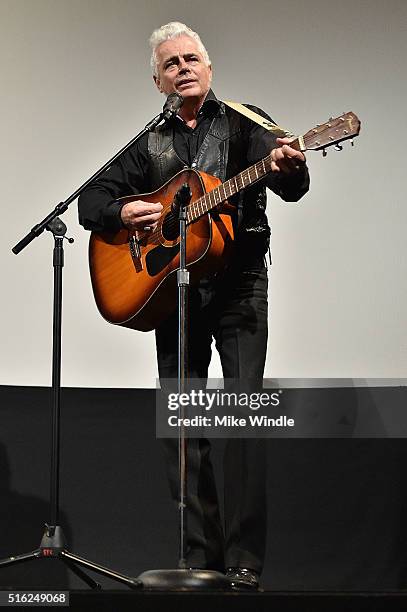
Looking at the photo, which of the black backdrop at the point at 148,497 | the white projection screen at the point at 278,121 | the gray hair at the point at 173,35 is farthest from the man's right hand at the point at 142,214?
the black backdrop at the point at 148,497

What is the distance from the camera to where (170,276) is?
9.69ft

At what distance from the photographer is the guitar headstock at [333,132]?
2572 millimetres

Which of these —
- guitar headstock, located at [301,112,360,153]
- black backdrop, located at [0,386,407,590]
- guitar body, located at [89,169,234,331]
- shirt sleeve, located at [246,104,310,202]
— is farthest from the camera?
black backdrop, located at [0,386,407,590]

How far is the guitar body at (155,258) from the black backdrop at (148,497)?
643 mm

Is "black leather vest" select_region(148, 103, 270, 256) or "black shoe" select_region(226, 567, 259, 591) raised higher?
"black leather vest" select_region(148, 103, 270, 256)

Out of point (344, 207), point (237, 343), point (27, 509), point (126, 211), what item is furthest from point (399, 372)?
point (27, 509)

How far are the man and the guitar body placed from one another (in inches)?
1.8

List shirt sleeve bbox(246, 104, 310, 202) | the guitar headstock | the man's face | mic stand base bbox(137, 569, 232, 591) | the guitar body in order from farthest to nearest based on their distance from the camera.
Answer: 1. the man's face
2. the guitar body
3. shirt sleeve bbox(246, 104, 310, 202)
4. the guitar headstock
5. mic stand base bbox(137, 569, 232, 591)

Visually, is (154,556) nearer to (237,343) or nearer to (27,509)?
(27,509)

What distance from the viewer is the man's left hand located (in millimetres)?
2656

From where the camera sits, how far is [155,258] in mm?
3045

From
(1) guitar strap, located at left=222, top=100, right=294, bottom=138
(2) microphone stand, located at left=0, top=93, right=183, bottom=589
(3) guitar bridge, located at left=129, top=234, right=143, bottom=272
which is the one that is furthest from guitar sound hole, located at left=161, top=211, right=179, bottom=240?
(1) guitar strap, located at left=222, top=100, right=294, bottom=138

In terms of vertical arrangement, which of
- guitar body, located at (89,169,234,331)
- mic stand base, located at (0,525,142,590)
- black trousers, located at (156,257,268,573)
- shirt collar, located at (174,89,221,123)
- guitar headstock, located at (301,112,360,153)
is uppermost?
shirt collar, located at (174,89,221,123)

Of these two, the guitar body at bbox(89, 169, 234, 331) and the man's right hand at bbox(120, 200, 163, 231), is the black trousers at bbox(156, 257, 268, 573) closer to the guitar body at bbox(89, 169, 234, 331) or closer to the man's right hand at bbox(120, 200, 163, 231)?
the guitar body at bbox(89, 169, 234, 331)
